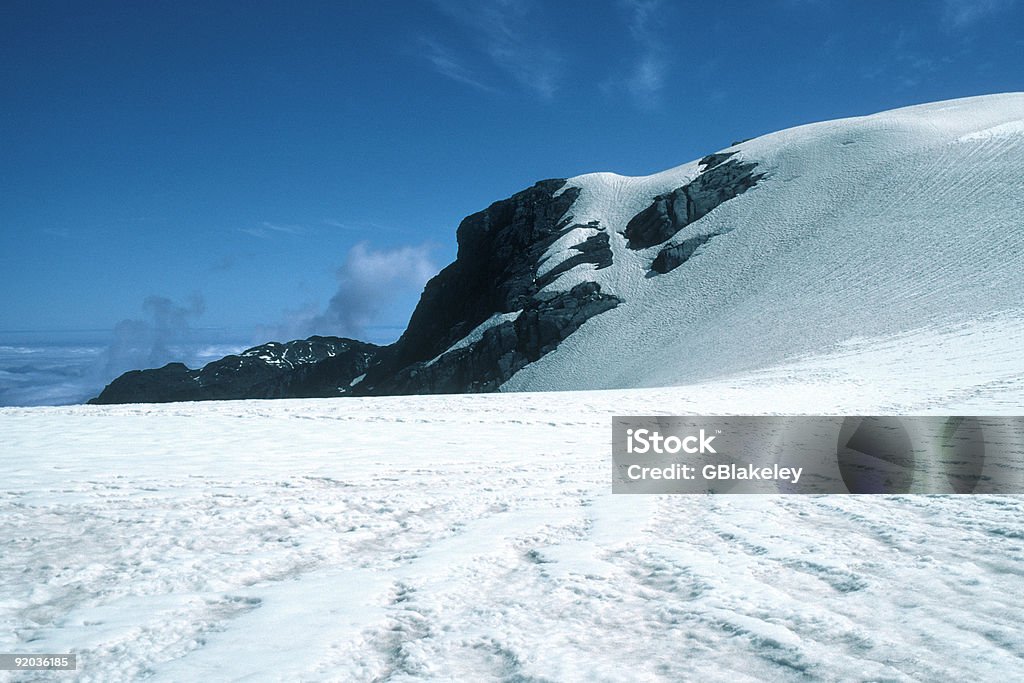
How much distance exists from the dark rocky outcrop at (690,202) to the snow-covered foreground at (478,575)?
213ft

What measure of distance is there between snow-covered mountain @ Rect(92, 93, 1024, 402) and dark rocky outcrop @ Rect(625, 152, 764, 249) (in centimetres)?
24

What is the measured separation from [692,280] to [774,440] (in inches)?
2002

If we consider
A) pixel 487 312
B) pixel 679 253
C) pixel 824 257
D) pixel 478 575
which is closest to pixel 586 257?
pixel 679 253

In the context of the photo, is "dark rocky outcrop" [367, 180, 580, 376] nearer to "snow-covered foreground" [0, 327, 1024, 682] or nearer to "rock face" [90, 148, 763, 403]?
"rock face" [90, 148, 763, 403]

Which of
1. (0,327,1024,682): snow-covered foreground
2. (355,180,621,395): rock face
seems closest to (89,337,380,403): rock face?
(355,180,621,395): rock face

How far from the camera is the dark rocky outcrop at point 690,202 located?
68.9 metres

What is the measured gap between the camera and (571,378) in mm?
52812

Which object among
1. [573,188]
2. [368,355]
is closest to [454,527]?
[573,188]

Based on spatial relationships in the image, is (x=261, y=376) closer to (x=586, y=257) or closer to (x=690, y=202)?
(x=586, y=257)

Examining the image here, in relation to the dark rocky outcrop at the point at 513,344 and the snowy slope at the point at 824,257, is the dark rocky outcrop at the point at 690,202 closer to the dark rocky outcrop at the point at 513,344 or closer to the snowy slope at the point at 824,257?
the snowy slope at the point at 824,257

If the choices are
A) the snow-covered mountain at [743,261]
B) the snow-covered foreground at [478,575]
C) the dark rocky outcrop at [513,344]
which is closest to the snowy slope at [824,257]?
the snow-covered mountain at [743,261]

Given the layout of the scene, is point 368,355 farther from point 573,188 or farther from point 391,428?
point 391,428

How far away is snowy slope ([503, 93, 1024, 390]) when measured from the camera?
120 ft

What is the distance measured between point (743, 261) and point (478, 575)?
188 feet
